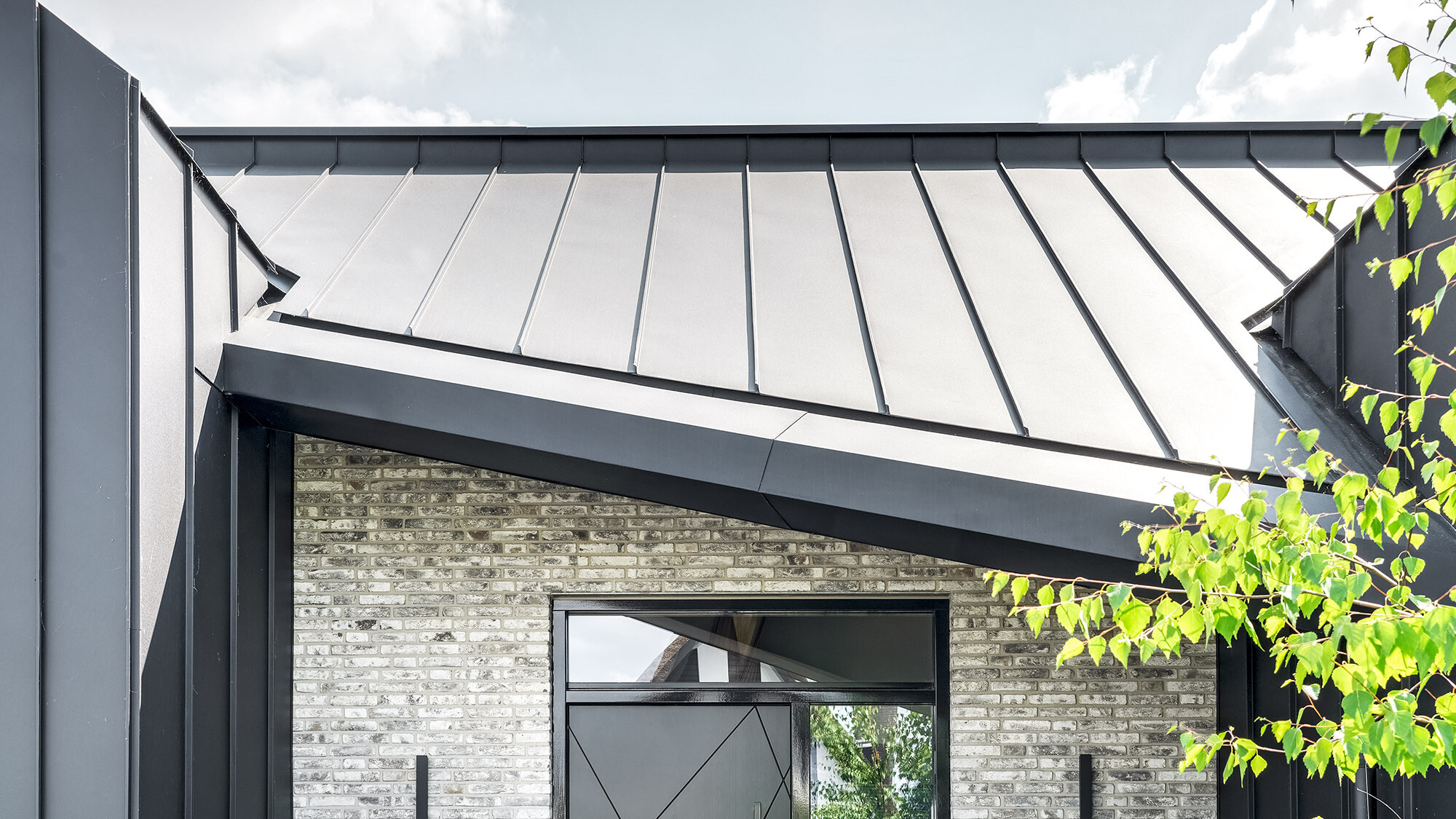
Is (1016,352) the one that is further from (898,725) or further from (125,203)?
(125,203)

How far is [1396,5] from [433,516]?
4715 millimetres

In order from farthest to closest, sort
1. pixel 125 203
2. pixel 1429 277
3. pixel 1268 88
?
pixel 1268 88 < pixel 1429 277 < pixel 125 203

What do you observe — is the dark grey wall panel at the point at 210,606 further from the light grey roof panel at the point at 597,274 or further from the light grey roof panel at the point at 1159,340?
the light grey roof panel at the point at 1159,340

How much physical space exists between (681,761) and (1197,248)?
166 inches

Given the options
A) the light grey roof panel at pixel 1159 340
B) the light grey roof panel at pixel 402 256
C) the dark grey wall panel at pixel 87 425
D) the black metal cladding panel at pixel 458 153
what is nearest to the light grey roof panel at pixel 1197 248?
the light grey roof panel at pixel 1159 340

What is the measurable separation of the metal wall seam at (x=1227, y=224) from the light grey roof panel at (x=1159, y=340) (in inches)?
24.9

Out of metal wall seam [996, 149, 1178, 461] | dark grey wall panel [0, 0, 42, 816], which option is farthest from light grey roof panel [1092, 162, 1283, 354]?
dark grey wall panel [0, 0, 42, 816]

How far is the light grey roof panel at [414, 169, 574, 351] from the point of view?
369 centimetres

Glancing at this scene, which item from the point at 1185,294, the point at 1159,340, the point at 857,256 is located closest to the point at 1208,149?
the point at 1185,294

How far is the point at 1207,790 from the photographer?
458cm

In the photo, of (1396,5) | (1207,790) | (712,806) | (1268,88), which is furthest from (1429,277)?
(1268,88)

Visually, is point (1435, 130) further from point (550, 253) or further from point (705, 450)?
point (550, 253)

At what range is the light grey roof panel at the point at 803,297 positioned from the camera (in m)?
3.37

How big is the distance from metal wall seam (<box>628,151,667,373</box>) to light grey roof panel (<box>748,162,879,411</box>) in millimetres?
528
